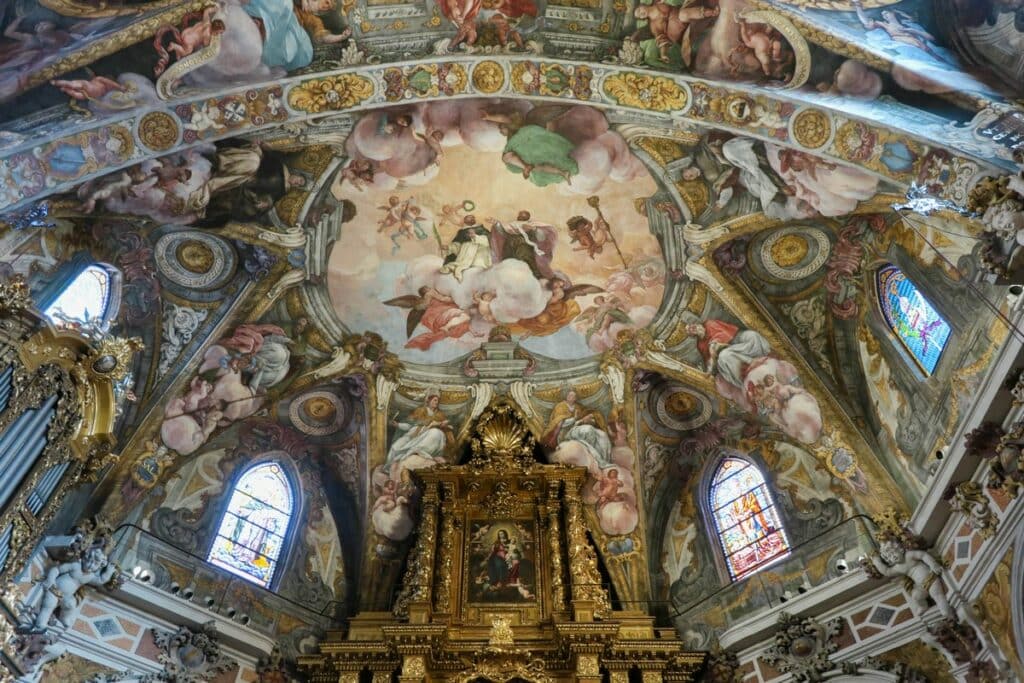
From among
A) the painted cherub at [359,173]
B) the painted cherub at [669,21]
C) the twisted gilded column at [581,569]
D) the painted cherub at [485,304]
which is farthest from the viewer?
the painted cherub at [485,304]

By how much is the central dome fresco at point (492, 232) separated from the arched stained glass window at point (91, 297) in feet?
13.2

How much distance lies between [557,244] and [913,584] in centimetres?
Answer: 873

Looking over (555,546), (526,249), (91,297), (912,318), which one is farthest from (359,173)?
(912,318)

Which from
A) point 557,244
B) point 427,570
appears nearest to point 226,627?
point 427,570

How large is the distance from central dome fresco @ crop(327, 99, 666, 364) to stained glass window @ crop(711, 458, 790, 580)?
12.2ft

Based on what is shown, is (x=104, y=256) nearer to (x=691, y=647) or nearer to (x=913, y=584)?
(x=691, y=647)

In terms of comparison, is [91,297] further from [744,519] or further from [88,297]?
[744,519]

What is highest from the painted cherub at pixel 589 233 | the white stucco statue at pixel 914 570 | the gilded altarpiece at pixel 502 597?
the painted cherub at pixel 589 233

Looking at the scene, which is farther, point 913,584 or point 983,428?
point 913,584

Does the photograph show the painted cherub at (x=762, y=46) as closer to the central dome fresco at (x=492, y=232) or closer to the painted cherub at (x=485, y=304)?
the central dome fresco at (x=492, y=232)

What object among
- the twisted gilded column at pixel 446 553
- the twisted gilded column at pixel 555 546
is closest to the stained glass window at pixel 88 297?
the twisted gilded column at pixel 446 553

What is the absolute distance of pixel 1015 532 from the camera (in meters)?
10.9

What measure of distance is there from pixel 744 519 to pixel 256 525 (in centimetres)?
976

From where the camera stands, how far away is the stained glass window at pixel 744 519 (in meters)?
16.0
